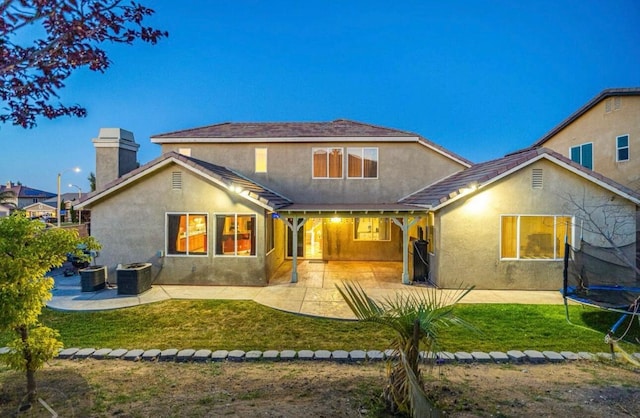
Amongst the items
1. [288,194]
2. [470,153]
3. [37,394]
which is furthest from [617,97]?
[470,153]

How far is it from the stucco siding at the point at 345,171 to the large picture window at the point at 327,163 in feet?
0.66

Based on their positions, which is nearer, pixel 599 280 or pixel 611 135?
pixel 599 280

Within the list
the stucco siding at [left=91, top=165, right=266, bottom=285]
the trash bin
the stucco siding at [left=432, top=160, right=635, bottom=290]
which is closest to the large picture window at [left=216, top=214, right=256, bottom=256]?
the stucco siding at [left=91, top=165, right=266, bottom=285]

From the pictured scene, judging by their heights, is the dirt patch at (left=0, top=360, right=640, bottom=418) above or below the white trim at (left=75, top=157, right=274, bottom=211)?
below

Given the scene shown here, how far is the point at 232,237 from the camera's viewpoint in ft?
37.4

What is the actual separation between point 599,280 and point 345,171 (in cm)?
957

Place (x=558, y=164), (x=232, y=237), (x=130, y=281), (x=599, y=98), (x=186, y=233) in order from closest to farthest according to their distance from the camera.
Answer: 1. (x=130, y=281)
2. (x=558, y=164)
3. (x=232, y=237)
4. (x=186, y=233)
5. (x=599, y=98)

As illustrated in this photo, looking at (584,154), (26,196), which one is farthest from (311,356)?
(26,196)

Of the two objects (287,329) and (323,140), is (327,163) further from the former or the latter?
(287,329)

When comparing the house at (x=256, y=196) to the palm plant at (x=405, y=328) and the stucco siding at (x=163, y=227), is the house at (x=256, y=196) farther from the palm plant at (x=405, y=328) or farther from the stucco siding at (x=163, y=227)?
the palm plant at (x=405, y=328)

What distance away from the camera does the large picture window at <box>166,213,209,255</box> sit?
1146 cm

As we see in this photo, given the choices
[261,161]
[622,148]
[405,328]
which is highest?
[622,148]

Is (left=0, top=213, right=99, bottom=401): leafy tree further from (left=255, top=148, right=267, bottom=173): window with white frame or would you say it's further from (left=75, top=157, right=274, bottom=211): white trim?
(left=255, top=148, right=267, bottom=173): window with white frame

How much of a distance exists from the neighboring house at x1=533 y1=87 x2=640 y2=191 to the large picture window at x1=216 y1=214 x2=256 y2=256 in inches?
680
